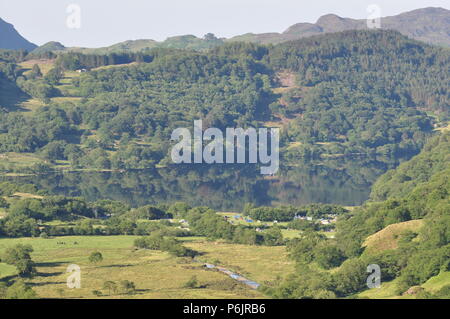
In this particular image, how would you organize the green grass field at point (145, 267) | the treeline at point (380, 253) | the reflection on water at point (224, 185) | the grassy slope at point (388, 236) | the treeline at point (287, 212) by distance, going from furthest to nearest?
the reflection on water at point (224, 185) → the treeline at point (287, 212) → the grassy slope at point (388, 236) → the green grass field at point (145, 267) → the treeline at point (380, 253)

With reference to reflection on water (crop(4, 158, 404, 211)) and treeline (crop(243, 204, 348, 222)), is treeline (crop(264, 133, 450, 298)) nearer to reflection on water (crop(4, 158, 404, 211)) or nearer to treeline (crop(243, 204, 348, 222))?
treeline (crop(243, 204, 348, 222))

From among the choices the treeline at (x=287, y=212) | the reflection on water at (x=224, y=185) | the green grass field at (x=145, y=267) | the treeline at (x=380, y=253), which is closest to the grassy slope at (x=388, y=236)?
the treeline at (x=380, y=253)

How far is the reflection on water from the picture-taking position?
121188 mm

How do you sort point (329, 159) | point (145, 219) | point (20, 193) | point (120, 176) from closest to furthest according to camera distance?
1. point (145, 219)
2. point (20, 193)
3. point (120, 176)
4. point (329, 159)

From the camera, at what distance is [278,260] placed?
63.2 metres

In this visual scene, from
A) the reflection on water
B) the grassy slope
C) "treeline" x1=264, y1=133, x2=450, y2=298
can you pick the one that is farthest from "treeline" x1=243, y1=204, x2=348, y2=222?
the grassy slope

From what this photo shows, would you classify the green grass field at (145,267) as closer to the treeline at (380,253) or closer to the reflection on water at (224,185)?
the treeline at (380,253)

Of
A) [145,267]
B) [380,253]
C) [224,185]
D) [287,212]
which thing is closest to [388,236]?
[380,253]

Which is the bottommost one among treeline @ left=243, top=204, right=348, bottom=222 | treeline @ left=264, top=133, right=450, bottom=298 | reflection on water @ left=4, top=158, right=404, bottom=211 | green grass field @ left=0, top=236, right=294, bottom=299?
reflection on water @ left=4, top=158, right=404, bottom=211

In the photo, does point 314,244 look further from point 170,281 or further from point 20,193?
point 20,193

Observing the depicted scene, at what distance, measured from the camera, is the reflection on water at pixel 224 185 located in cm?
12119
